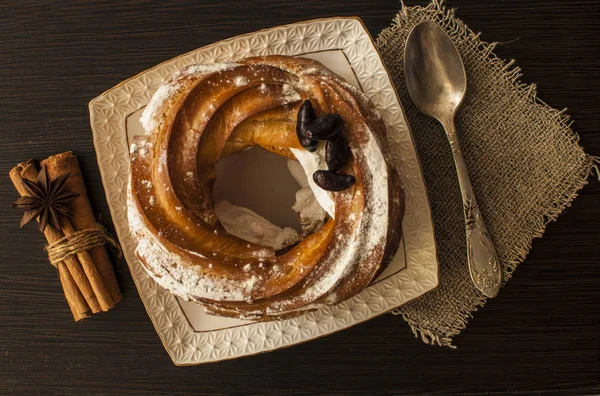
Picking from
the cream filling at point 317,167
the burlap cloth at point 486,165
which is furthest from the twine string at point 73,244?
the burlap cloth at point 486,165

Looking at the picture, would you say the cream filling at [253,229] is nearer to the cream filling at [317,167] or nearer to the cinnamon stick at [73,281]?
the cream filling at [317,167]

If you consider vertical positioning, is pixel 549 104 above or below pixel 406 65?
below

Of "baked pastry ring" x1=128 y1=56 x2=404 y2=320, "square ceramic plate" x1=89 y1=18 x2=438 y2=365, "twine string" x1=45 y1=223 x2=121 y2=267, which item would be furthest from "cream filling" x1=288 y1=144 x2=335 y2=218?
"twine string" x1=45 y1=223 x2=121 y2=267

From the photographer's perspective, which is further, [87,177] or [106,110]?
[87,177]

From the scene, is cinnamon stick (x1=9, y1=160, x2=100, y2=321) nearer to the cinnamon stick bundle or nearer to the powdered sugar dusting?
the cinnamon stick bundle

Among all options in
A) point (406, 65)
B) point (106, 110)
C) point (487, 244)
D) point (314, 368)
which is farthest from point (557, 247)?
point (106, 110)

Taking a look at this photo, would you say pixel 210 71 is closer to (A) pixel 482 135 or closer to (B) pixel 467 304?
(A) pixel 482 135

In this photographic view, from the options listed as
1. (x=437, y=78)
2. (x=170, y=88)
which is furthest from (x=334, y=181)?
(x=437, y=78)

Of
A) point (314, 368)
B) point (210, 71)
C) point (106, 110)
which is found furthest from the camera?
point (314, 368)
